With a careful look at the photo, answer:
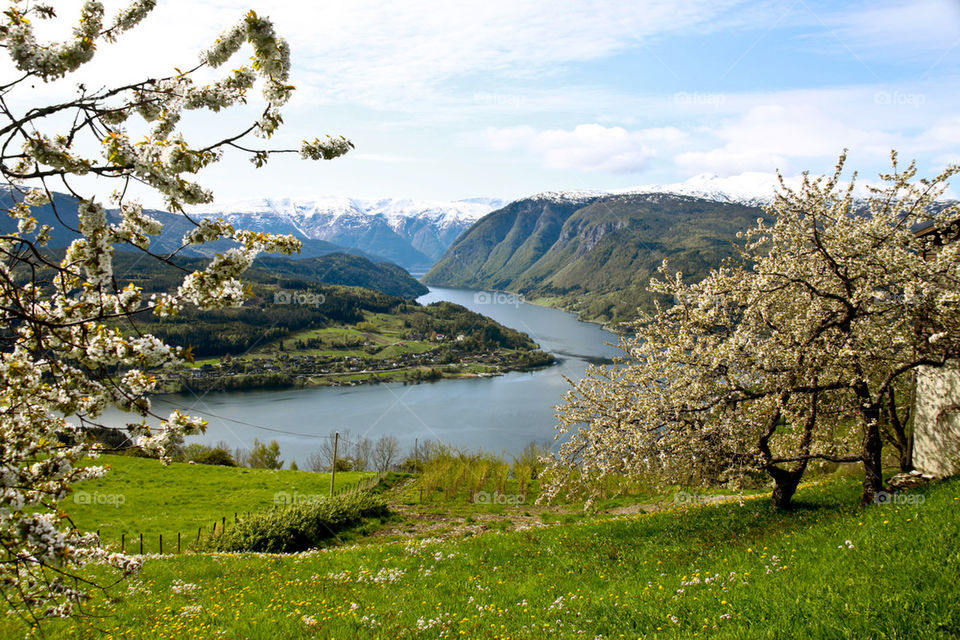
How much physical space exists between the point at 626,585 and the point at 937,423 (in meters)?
8.72

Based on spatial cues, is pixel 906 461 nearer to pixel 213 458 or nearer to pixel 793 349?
pixel 793 349

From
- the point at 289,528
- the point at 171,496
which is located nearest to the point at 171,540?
the point at 289,528

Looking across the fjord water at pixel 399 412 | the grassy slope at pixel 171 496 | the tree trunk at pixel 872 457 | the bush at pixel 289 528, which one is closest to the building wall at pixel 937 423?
the tree trunk at pixel 872 457

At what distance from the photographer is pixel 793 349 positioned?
1031 centimetres

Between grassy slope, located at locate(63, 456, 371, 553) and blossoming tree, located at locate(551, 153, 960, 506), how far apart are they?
21758 mm

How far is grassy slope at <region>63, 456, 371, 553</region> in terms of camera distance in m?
25.7

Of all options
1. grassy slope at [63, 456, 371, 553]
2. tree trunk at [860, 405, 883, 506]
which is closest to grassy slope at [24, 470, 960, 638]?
tree trunk at [860, 405, 883, 506]

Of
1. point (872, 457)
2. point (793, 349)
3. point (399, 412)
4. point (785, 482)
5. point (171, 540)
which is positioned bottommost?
point (399, 412)

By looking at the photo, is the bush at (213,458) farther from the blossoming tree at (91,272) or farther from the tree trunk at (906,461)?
the tree trunk at (906,461)

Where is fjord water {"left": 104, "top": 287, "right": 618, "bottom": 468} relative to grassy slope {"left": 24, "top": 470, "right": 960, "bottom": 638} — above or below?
below

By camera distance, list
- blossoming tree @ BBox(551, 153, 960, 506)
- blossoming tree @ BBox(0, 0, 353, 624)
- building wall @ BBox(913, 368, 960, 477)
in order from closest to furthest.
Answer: blossoming tree @ BBox(0, 0, 353, 624) < blossoming tree @ BBox(551, 153, 960, 506) < building wall @ BBox(913, 368, 960, 477)

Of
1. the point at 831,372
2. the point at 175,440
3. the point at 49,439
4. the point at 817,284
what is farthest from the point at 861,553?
the point at 49,439

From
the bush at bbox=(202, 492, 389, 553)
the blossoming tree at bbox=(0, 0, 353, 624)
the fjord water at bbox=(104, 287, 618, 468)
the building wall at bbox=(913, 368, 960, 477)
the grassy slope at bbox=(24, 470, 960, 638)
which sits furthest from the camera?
the fjord water at bbox=(104, 287, 618, 468)

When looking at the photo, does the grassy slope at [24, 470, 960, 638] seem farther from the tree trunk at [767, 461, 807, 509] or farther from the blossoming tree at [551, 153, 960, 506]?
the blossoming tree at [551, 153, 960, 506]
